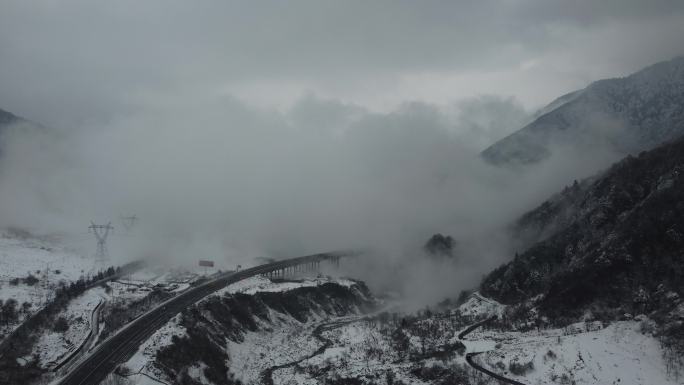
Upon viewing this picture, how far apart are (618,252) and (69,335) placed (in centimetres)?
12968

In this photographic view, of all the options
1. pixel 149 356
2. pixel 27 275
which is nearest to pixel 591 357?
pixel 149 356

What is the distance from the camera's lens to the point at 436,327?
129500 millimetres

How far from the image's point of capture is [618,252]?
116 m

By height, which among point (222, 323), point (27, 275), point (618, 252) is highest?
point (27, 275)

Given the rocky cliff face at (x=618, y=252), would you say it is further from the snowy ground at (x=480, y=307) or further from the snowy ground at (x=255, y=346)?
the snowy ground at (x=255, y=346)

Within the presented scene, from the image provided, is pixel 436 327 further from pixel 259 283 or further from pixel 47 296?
pixel 47 296

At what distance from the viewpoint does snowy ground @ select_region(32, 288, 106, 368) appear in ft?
352

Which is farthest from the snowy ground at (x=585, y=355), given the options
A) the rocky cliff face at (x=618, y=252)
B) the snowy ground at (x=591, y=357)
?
the rocky cliff face at (x=618, y=252)

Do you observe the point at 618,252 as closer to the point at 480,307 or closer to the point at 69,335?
the point at 480,307

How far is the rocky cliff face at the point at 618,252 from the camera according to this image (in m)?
103

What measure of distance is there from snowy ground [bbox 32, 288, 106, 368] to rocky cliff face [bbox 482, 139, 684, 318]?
10697cm

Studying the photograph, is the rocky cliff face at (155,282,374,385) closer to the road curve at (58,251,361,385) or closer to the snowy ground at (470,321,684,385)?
the road curve at (58,251,361,385)

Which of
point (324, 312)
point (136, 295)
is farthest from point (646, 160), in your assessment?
point (136, 295)

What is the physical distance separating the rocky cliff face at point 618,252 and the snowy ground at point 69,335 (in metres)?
107
